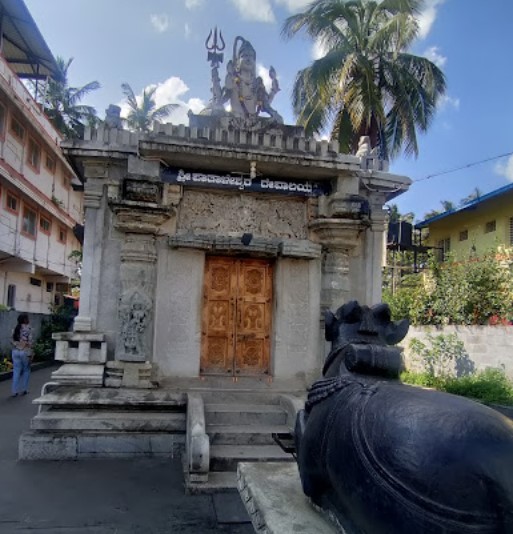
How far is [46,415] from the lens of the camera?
6.21m

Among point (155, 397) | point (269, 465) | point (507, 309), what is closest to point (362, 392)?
point (269, 465)

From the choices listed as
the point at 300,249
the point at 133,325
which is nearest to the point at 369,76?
the point at 300,249

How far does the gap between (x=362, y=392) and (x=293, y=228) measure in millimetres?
5721

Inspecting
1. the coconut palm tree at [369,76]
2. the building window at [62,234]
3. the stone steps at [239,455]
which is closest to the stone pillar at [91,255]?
the stone steps at [239,455]

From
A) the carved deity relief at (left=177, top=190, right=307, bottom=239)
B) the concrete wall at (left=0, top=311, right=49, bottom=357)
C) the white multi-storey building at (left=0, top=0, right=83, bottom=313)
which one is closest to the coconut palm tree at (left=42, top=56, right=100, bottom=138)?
the white multi-storey building at (left=0, top=0, right=83, bottom=313)

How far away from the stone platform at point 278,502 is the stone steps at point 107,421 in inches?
116

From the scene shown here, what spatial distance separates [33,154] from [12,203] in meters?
3.33

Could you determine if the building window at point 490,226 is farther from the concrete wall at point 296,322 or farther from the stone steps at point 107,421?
the stone steps at point 107,421

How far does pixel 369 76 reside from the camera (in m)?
16.2

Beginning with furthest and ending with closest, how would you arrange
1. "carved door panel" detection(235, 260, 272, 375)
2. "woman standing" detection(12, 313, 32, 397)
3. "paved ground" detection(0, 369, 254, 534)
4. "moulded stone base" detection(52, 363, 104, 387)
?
"woman standing" detection(12, 313, 32, 397), "carved door panel" detection(235, 260, 272, 375), "moulded stone base" detection(52, 363, 104, 387), "paved ground" detection(0, 369, 254, 534)

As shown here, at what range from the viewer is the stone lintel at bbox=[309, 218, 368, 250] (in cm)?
751

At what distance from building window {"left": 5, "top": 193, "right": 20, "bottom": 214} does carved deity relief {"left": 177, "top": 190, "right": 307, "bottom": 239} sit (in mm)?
14024

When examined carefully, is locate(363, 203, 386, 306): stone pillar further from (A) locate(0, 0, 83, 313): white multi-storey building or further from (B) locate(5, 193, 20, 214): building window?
(B) locate(5, 193, 20, 214): building window

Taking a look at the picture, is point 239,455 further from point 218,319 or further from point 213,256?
point 213,256
